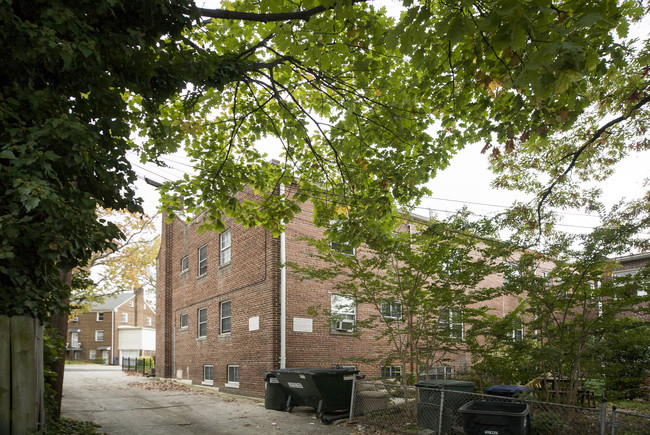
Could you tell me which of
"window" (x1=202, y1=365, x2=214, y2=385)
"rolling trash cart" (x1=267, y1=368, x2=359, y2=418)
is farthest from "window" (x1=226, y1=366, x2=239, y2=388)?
"rolling trash cart" (x1=267, y1=368, x2=359, y2=418)

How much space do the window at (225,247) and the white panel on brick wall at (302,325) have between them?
4.53m

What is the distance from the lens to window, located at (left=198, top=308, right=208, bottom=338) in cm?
1973

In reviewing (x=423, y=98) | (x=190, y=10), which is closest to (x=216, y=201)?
(x=423, y=98)

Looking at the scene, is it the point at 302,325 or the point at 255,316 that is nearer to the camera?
the point at 302,325

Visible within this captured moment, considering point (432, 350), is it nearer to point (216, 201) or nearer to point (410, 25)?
point (216, 201)

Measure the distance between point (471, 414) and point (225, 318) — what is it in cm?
1204

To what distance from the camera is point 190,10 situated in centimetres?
482

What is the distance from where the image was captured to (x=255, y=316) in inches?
600

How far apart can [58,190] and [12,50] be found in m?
1.14

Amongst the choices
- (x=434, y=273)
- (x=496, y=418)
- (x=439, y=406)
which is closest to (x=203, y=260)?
(x=434, y=273)

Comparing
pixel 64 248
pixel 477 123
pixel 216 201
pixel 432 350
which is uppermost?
pixel 477 123

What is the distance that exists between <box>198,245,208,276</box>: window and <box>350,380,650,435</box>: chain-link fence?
11300mm

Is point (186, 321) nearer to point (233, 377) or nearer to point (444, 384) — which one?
point (233, 377)

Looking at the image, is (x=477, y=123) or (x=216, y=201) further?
(x=216, y=201)
